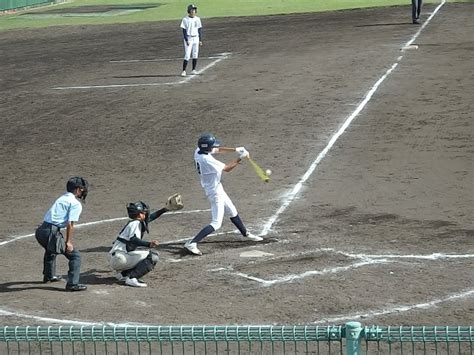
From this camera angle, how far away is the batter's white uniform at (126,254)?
13.5 metres

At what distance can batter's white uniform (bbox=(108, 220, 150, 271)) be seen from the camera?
1354 centimetres

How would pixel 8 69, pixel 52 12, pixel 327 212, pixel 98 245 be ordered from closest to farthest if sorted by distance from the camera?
pixel 98 245
pixel 327 212
pixel 8 69
pixel 52 12

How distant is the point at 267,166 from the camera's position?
67.3 ft

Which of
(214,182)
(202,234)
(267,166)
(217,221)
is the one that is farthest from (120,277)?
(267,166)

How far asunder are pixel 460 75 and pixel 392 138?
6802 mm

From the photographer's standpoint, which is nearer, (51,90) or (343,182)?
(343,182)

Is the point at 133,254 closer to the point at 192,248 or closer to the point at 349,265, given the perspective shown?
the point at 192,248

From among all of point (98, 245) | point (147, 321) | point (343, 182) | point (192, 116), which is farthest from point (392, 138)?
point (147, 321)

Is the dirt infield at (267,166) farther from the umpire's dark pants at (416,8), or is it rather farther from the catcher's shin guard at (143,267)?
the umpire's dark pants at (416,8)

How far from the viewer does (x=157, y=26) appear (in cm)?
4409

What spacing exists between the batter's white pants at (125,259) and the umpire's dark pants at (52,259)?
1.51ft

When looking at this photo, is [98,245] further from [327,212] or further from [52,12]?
[52,12]

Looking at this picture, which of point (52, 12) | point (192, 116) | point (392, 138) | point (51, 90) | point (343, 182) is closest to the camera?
point (343, 182)

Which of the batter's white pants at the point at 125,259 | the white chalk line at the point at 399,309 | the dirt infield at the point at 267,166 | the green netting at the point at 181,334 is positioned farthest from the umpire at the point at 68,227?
the green netting at the point at 181,334
